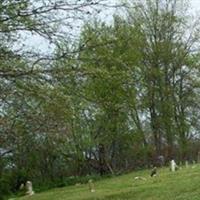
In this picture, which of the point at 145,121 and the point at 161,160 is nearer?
the point at 161,160

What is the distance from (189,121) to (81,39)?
40705 mm

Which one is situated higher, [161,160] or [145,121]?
[145,121]

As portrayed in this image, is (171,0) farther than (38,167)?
Yes

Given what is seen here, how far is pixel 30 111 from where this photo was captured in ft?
38.7

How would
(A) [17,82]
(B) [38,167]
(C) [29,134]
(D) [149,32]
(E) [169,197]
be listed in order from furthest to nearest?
1. (D) [149,32]
2. (B) [38,167]
3. (E) [169,197]
4. (C) [29,134]
5. (A) [17,82]

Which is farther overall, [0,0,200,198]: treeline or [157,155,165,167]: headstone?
[157,155,165,167]: headstone

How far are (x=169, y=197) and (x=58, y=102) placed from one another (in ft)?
19.7

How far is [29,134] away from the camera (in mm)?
12305

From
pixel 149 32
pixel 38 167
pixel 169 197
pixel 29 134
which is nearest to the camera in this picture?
pixel 29 134

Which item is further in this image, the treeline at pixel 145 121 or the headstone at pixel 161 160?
the headstone at pixel 161 160

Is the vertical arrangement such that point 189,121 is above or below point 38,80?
above

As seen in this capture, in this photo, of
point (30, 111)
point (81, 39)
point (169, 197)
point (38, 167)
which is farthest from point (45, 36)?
point (38, 167)

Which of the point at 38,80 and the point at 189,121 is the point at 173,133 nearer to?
the point at 189,121

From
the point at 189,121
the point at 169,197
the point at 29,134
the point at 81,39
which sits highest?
the point at 189,121
